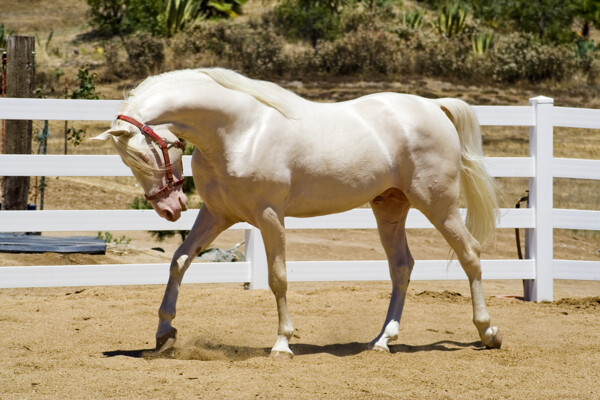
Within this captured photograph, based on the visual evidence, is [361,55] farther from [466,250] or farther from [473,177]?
[466,250]

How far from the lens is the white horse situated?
418cm

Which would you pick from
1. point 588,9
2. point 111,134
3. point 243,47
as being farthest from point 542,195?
point 588,9

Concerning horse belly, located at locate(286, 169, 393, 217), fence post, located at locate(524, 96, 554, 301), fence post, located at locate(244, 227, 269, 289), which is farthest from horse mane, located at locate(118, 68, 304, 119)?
fence post, located at locate(524, 96, 554, 301)

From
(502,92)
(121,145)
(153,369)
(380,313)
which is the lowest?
(502,92)

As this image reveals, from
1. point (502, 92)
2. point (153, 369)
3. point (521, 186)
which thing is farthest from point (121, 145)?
point (502, 92)

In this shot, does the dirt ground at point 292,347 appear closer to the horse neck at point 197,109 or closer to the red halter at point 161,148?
the red halter at point 161,148

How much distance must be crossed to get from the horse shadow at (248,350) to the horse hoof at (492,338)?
7cm

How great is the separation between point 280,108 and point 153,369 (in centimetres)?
162

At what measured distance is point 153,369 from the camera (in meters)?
4.09

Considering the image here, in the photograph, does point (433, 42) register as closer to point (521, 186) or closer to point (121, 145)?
point (521, 186)

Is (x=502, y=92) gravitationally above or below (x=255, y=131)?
below

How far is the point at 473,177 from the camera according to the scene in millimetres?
5340

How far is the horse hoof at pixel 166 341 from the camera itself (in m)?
4.55

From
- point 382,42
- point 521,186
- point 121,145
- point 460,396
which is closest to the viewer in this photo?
point 460,396
